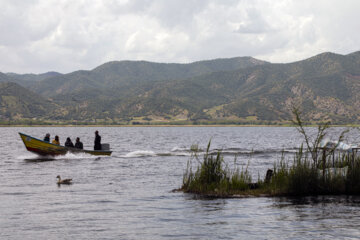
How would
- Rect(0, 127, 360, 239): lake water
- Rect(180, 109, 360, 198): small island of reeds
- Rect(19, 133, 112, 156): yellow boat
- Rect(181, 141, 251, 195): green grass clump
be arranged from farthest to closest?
Rect(19, 133, 112, 156): yellow boat, Rect(181, 141, 251, 195): green grass clump, Rect(180, 109, 360, 198): small island of reeds, Rect(0, 127, 360, 239): lake water

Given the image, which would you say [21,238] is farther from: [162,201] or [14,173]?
[14,173]

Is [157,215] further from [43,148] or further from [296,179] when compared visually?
[43,148]

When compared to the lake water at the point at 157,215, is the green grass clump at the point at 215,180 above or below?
above

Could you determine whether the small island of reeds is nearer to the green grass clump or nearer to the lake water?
the green grass clump

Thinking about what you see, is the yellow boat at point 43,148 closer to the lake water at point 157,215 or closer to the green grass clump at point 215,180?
the lake water at point 157,215

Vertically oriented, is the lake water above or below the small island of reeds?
below

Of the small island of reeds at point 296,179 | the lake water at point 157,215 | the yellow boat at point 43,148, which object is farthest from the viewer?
the yellow boat at point 43,148

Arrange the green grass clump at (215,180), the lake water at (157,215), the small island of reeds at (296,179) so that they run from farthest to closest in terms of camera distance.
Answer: the green grass clump at (215,180) < the small island of reeds at (296,179) < the lake water at (157,215)

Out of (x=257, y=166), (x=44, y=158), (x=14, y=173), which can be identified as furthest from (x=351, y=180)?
(x=44, y=158)

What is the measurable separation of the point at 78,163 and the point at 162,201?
2467 cm

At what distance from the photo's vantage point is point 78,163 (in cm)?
4500

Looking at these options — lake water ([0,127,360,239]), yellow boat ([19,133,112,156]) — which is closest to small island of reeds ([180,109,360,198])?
lake water ([0,127,360,239])

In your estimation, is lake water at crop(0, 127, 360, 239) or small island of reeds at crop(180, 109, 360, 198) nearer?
lake water at crop(0, 127, 360, 239)

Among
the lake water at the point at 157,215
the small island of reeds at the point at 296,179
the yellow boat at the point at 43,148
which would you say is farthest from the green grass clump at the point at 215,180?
the yellow boat at the point at 43,148
